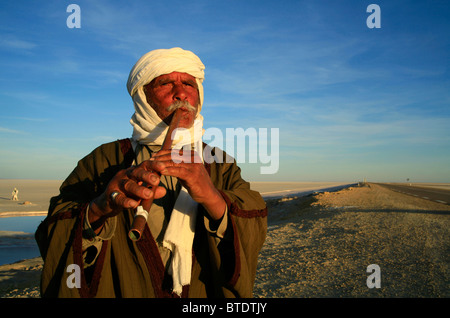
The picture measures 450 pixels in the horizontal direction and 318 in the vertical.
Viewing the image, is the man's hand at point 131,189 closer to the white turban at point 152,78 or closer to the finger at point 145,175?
the finger at point 145,175

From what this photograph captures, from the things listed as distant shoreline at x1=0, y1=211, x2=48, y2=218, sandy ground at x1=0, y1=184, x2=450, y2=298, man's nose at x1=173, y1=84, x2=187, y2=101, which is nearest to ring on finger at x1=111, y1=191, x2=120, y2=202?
man's nose at x1=173, y1=84, x2=187, y2=101

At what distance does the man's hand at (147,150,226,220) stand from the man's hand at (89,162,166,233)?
4 cm

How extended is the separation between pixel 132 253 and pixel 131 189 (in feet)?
1.90

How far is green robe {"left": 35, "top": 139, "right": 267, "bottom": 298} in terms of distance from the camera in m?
1.59

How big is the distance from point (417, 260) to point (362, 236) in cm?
211

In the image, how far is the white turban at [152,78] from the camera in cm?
192

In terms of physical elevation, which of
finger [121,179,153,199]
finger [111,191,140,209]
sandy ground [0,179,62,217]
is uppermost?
finger [121,179,153,199]

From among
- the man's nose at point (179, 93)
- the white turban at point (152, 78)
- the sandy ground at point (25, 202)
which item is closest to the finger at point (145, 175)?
the white turban at point (152, 78)

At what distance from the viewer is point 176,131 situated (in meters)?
1.71

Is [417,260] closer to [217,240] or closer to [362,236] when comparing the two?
[362,236]

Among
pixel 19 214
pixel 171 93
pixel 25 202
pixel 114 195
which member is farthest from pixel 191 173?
pixel 25 202

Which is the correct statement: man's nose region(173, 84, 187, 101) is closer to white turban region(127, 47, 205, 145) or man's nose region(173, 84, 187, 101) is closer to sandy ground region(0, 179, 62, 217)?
white turban region(127, 47, 205, 145)

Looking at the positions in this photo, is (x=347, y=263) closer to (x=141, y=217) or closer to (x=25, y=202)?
(x=141, y=217)

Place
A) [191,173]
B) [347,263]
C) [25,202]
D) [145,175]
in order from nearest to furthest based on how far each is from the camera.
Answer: [145,175] < [191,173] < [347,263] < [25,202]
